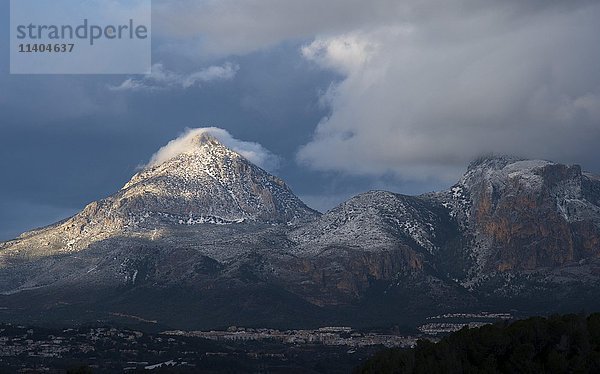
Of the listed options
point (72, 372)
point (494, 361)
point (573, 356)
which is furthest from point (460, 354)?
point (72, 372)

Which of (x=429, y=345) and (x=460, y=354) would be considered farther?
(x=429, y=345)

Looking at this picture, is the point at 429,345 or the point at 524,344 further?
the point at 429,345

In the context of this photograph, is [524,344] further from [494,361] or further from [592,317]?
[592,317]

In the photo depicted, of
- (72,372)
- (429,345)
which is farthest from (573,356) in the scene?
(72,372)

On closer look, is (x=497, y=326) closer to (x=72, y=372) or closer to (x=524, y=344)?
(x=524, y=344)

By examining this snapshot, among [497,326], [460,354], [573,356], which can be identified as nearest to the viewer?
[573,356]

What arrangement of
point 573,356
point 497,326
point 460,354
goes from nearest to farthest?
point 573,356 < point 460,354 < point 497,326
